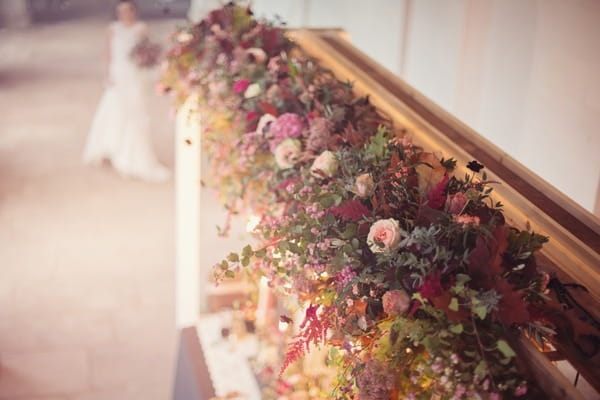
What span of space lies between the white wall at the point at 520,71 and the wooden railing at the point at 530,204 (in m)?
0.59

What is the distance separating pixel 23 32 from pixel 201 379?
47.6 feet

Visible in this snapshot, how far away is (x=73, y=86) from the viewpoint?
1272cm

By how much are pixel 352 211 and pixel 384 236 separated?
193mm

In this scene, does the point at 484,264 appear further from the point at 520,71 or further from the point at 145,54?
the point at 145,54

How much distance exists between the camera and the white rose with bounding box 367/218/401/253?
188cm

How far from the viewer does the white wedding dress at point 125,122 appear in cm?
900

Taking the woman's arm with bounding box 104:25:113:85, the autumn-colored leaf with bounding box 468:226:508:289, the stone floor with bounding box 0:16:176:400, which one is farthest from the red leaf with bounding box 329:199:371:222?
the woman's arm with bounding box 104:25:113:85

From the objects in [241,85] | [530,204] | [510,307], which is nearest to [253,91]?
[241,85]

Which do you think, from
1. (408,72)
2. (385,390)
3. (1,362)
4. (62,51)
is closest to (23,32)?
(62,51)

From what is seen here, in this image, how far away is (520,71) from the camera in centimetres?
355

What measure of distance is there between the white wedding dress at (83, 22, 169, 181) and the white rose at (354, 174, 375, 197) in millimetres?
6922

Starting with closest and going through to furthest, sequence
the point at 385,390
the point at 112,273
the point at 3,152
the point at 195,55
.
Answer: the point at 385,390 → the point at 195,55 → the point at 112,273 → the point at 3,152

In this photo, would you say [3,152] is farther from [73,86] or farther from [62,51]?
[62,51]

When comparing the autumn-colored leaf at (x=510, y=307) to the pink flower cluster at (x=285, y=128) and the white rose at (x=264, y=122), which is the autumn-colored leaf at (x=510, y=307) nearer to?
the pink flower cluster at (x=285, y=128)
